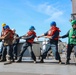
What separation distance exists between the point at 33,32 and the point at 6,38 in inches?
43.3

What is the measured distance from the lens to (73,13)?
5800 cm

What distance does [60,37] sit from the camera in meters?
8.86

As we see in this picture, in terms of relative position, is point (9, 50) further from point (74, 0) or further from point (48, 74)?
point (74, 0)

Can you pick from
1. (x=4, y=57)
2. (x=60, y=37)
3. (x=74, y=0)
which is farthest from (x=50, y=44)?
(x=74, y=0)

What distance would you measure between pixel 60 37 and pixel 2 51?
9.36 feet

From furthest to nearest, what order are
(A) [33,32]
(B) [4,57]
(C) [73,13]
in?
(C) [73,13] < (B) [4,57] < (A) [33,32]

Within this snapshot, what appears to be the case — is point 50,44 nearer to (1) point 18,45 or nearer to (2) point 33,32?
(2) point 33,32

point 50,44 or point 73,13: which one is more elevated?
point 73,13

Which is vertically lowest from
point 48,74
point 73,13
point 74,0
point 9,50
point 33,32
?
point 48,74

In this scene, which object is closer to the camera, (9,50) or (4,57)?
(9,50)

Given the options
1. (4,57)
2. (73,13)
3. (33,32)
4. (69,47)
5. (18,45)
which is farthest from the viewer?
(73,13)

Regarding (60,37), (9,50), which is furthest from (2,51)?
(60,37)

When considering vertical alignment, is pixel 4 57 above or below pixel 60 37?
below

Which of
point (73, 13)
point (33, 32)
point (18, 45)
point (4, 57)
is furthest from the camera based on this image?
point (73, 13)
